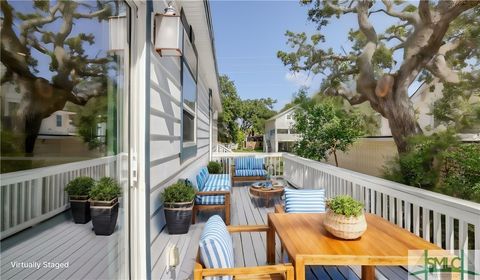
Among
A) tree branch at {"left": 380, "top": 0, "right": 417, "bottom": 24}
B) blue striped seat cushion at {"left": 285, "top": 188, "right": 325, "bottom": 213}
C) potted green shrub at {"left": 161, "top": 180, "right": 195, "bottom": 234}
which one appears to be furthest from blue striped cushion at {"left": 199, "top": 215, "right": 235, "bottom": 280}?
tree branch at {"left": 380, "top": 0, "right": 417, "bottom": 24}

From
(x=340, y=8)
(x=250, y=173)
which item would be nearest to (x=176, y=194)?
(x=250, y=173)

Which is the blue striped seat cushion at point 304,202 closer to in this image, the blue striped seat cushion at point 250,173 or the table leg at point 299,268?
the table leg at point 299,268

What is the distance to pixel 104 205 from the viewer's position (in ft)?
5.12

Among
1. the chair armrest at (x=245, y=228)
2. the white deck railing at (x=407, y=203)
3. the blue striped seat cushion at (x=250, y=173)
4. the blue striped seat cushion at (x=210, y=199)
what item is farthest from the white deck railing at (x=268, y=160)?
the chair armrest at (x=245, y=228)

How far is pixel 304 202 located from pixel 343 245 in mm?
1087

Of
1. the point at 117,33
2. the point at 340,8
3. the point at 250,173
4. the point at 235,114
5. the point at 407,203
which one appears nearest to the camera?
the point at 117,33

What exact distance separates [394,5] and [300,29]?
4.11 meters

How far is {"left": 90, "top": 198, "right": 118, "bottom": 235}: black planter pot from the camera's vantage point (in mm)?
1473

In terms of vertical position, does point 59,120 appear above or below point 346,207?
above

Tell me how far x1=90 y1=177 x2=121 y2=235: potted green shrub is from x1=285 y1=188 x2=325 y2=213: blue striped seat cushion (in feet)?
5.71

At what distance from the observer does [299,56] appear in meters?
13.0

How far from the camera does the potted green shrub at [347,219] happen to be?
69.8 inches

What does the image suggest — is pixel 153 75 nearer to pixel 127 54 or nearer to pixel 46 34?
pixel 127 54

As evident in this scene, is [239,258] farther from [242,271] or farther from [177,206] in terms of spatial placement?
[242,271]
